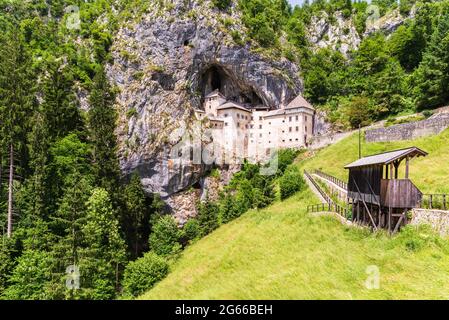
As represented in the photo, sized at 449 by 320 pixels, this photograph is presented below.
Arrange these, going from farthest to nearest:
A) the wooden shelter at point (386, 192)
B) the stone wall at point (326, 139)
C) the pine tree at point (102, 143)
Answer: the stone wall at point (326, 139)
the pine tree at point (102, 143)
the wooden shelter at point (386, 192)

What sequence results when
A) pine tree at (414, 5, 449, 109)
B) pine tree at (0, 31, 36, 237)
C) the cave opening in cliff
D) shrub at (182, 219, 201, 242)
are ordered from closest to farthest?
pine tree at (0, 31, 36, 237)
pine tree at (414, 5, 449, 109)
shrub at (182, 219, 201, 242)
the cave opening in cliff

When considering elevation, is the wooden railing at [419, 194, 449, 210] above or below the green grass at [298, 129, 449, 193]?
below

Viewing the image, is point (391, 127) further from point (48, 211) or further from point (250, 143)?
point (48, 211)

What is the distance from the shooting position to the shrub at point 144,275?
92.6ft

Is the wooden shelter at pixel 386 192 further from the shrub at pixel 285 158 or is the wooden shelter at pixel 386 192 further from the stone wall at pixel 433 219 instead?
the shrub at pixel 285 158

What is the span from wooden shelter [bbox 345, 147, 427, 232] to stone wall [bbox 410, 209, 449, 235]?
496 mm

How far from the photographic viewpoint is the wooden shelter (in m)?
17.9

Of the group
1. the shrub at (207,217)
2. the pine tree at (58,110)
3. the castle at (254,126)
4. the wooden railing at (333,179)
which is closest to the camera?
the wooden railing at (333,179)

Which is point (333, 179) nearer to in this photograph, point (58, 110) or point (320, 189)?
point (320, 189)

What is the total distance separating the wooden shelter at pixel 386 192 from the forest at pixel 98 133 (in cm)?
1395

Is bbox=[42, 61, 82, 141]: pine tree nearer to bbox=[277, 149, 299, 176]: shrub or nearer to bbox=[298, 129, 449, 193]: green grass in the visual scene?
bbox=[277, 149, 299, 176]: shrub

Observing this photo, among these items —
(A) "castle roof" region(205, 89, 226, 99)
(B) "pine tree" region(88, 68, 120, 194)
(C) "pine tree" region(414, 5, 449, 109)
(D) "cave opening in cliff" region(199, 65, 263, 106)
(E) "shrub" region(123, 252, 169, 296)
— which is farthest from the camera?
(D) "cave opening in cliff" region(199, 65, 263, 106)

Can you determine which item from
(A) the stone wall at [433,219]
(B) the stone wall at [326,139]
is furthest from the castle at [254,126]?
(A) the stone wall at [433,219]

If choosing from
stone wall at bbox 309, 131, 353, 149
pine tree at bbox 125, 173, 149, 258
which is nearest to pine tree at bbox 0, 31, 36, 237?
pine tree at bbox 125, 173, 149, 258
